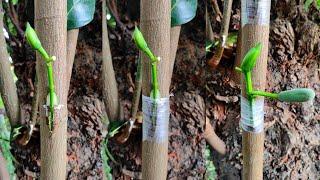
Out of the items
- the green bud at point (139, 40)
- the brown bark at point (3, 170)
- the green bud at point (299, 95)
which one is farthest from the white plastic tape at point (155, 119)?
the brown bark at point (3, 170)

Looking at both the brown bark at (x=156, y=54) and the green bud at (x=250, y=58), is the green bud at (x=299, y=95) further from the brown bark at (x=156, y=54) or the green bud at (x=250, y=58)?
the brown bark at (x=156, y=54)

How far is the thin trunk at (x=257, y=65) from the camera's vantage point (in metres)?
0.81

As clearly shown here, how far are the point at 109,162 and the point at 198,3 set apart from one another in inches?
15.9

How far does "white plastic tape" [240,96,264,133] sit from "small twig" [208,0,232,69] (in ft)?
0.50

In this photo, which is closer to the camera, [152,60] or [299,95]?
[299,95]

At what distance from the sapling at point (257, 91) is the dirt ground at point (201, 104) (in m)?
0.19

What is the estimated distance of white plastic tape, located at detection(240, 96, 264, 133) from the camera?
2.69 ft

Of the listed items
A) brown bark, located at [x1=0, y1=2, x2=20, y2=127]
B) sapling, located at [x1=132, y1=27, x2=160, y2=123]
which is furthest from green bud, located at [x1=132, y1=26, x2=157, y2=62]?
brown bark, located at [x1=0, y1=2, x2=20, y2=127]

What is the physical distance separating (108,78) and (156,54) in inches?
5.9

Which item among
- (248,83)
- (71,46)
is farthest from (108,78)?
(248,83)

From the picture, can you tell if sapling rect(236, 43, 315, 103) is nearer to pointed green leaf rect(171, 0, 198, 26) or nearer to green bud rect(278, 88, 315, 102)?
green bud rect(278, 88, 315, 102)

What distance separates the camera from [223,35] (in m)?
0.93

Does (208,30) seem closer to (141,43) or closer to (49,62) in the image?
(141,43)

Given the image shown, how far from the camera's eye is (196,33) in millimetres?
971
